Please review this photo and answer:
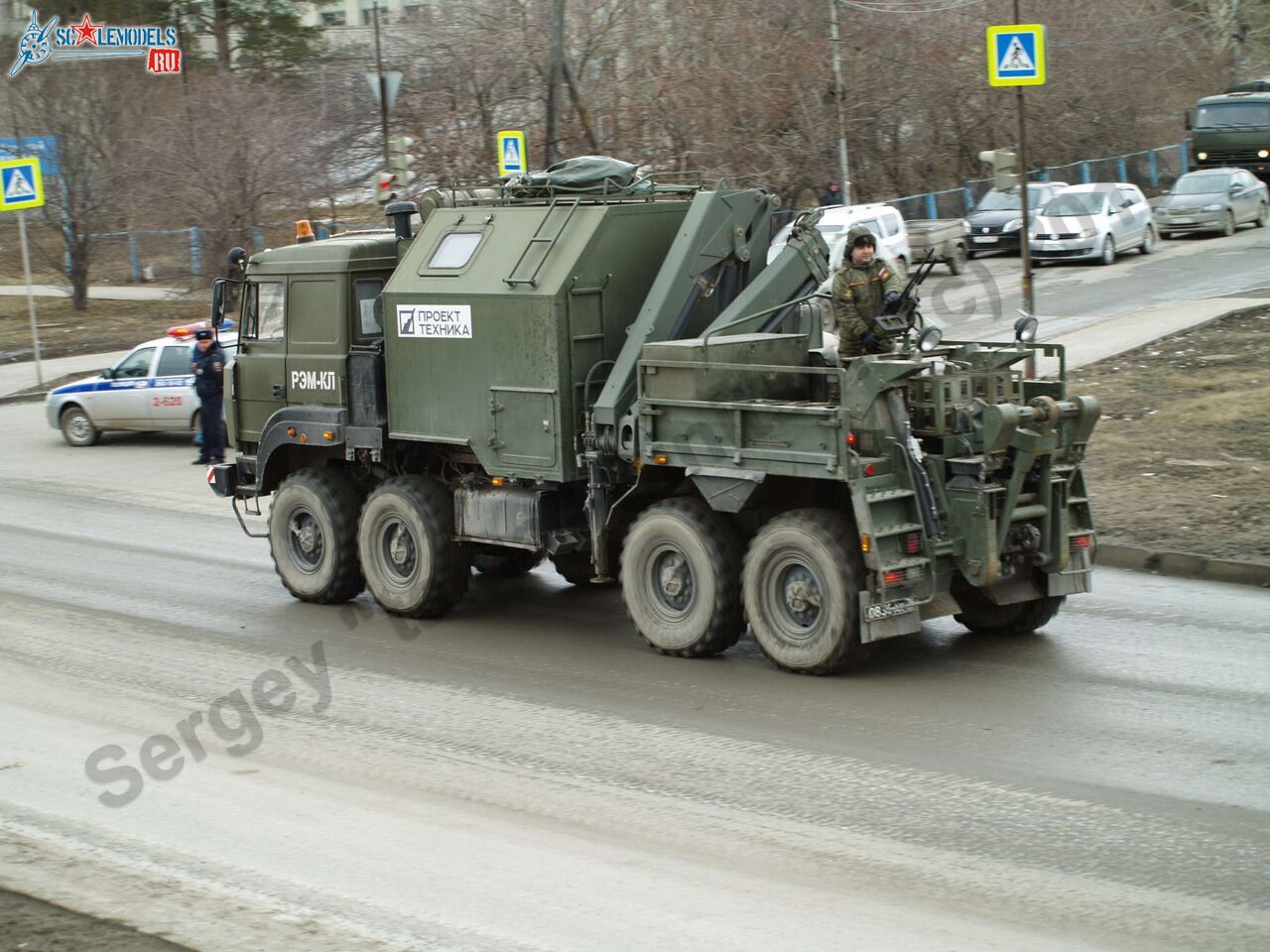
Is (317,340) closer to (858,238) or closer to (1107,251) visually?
(858,238)

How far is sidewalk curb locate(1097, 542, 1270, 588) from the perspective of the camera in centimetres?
1169

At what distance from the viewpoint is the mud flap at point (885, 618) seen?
29.9ft

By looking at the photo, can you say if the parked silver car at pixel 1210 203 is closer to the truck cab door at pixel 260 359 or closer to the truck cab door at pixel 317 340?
the truck cab door at pixel 260 359

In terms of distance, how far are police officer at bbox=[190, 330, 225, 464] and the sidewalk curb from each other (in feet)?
39.3

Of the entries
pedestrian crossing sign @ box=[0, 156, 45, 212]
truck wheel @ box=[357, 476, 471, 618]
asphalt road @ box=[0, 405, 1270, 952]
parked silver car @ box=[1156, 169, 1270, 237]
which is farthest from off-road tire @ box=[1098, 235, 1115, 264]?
truck wheel @ box=[357, 476, 471, 618]

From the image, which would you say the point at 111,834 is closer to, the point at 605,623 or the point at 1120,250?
the point at 605,623

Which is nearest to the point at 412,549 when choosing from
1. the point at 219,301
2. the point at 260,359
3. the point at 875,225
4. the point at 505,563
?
the point at 505,563

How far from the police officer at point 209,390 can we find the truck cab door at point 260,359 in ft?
22.4

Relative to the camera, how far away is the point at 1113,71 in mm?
49000

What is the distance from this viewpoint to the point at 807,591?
9.48m

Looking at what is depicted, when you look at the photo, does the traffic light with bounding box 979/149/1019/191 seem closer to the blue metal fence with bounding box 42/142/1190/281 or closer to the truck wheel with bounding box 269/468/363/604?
the truck wheel with bounding box 269/468/363/604

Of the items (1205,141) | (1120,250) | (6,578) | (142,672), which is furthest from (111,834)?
(1205,141)

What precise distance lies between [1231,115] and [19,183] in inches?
1248

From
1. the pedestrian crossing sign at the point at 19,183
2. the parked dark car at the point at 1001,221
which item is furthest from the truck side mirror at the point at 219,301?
the parked dark car at the point at 1001,221
